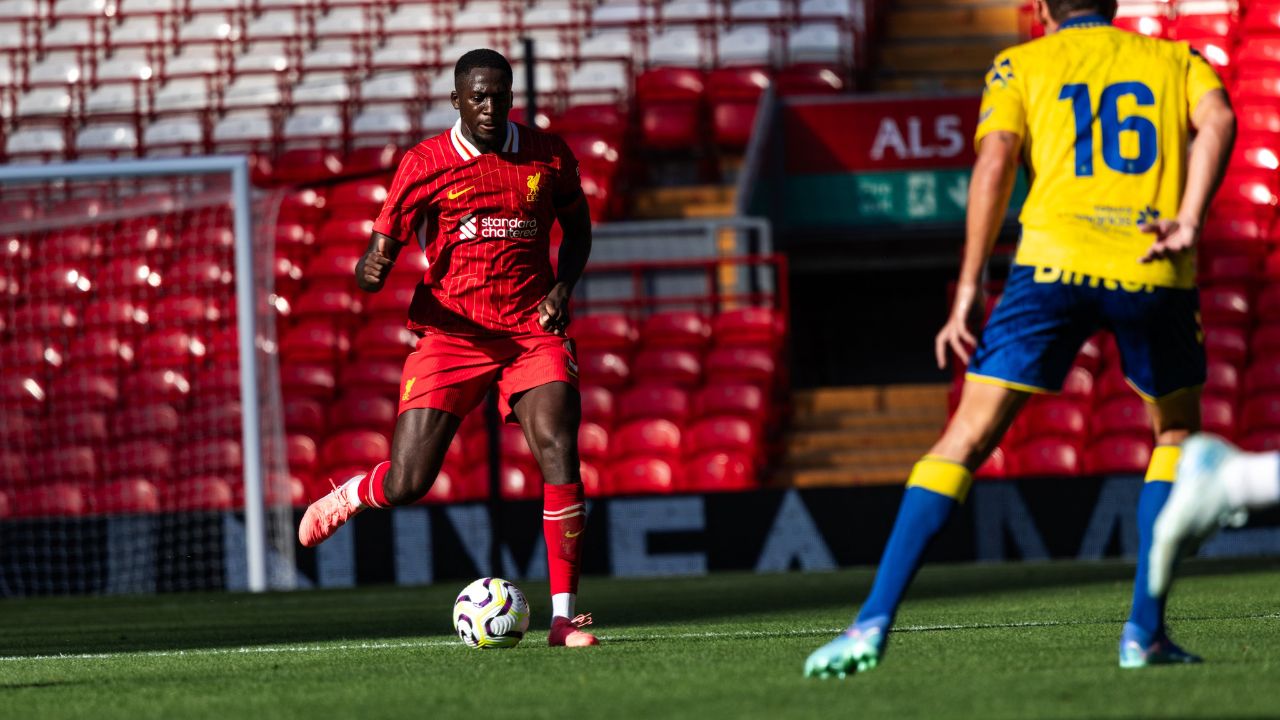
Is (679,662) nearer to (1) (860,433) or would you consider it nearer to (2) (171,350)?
(1) (860,433)

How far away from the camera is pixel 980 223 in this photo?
4555 millimetres

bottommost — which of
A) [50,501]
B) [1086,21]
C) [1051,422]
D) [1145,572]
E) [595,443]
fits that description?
[50,501]

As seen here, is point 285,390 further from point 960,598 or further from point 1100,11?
point 1100,11

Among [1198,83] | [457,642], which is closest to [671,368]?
[457,642]

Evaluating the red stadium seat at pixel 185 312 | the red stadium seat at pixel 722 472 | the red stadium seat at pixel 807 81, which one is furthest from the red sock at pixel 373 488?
the red stadium seat at pixel 807 81

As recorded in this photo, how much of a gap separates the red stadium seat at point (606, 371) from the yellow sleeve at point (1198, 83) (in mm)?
11072

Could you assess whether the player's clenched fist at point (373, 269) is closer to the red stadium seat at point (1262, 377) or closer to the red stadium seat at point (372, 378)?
the red stadium seat at point (372, 378)

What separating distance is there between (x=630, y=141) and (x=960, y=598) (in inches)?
410

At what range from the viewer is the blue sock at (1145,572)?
4.83 meters

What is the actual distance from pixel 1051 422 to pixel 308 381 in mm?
6243

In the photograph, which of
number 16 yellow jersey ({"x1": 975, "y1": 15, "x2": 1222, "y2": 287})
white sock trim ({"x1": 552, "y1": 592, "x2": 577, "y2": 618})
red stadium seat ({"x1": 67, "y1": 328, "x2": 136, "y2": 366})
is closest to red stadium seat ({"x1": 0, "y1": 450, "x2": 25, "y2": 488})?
red stadium seat ({"x1": 67, "y1": 328, "x2": 136, "y2": 366})

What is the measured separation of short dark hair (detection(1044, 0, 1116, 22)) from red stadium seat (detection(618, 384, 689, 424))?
34.5ft

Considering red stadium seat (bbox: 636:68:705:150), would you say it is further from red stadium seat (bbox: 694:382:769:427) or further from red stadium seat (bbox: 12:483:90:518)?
red stadium seat (bbox: 12:483:90:518)

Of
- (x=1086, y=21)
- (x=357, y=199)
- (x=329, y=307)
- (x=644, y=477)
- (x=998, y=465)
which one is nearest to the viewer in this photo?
(x=1086, y=21)
